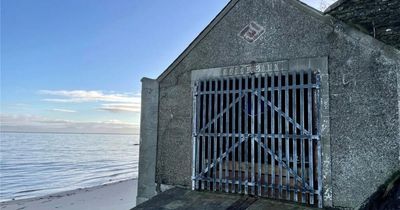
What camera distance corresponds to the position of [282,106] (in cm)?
516

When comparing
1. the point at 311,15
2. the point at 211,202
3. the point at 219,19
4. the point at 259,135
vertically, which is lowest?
the point at 211,202

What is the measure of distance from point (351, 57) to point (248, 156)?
7.94 feet

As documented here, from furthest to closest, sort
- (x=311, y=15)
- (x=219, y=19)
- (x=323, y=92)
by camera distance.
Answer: (x=219, y=19) → (x=311, y=15) → (x=323, y=92)

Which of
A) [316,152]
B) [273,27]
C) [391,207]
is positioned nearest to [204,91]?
[273,27]

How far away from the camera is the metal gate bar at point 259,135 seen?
454 centimetres

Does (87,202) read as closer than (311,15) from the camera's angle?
No

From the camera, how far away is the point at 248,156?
524 centimetres

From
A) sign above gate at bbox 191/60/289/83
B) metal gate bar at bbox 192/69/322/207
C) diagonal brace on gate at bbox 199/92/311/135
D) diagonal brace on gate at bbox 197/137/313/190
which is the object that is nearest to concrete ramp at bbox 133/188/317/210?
metal gate bar at bbox 192/69/322/207

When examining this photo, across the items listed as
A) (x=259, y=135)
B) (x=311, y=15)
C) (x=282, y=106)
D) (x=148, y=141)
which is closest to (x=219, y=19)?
(x=311, y=15)

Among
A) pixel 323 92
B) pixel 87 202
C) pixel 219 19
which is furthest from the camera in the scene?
pixel 87 202

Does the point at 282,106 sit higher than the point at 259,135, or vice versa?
the point at 282,106

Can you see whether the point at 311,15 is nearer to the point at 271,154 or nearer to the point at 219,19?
the point at 219,19

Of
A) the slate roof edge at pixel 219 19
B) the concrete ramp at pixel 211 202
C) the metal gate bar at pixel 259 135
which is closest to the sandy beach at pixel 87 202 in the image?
the concrete ramp at pixel 211 202

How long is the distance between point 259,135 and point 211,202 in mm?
1440
